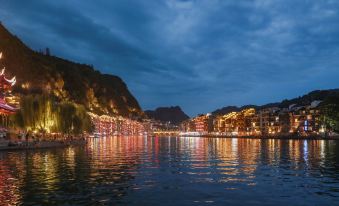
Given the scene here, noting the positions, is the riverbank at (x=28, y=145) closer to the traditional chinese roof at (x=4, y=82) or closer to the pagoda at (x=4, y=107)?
the pagoda at (x=4, y=107)

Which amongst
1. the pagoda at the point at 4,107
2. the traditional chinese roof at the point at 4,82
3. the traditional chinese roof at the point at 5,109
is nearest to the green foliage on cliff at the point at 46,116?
the traditional chinese roof at the point at 5,109

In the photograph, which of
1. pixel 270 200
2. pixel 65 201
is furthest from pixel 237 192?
pixel 65 201

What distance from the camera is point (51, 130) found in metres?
92.6

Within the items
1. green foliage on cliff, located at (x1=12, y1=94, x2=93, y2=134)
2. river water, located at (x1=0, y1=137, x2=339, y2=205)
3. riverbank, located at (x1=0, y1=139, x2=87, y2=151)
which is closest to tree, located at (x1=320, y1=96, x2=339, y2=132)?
green foliage on cliff, located at (x1=12, y1=94, x2=93, y2=134)

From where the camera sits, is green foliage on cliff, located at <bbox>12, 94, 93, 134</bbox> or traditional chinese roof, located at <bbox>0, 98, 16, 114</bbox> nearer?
traditional chinese roof, located at <bbox>0, 98, 16, 114</bbox>

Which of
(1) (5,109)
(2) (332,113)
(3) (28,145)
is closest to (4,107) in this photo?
(1) (5,109)

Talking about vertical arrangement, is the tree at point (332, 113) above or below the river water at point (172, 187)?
above

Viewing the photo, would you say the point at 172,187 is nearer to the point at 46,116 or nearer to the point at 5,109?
the point at 5,109

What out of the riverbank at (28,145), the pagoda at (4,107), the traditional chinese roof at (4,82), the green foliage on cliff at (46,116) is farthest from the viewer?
the traditional chinese roof at (4,82)

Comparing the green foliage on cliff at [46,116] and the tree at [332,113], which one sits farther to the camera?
the tree at [332,113]

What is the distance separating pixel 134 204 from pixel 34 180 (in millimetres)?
12019

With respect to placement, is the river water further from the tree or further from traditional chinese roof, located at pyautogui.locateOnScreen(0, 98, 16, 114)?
the tree

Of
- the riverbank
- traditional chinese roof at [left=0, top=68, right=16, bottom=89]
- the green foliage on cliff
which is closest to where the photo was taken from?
the riverbank

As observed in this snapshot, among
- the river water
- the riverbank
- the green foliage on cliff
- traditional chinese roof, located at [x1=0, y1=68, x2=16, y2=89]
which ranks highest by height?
traditional chinese roof, located at [x1=0, y1=68, x2=16, y2=89]
